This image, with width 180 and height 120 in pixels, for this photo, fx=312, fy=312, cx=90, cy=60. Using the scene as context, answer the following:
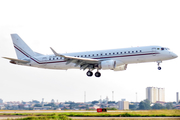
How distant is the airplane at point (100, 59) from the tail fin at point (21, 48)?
78cm

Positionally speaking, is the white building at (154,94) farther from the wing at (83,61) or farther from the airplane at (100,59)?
the wing at (83,61)

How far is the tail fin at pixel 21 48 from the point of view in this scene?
60719 millimetres

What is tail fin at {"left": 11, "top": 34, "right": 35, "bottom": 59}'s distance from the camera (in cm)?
6072

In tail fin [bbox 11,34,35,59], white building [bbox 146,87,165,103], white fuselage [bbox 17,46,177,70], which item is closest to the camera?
white fuselage [bbox 17,46,177,70]

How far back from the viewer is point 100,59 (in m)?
53.1

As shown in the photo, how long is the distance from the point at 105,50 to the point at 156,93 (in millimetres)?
114552

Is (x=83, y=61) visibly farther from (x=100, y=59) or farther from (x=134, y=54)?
(x=134, y=54)

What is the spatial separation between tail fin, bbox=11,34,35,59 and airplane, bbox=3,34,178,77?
0.78 meters

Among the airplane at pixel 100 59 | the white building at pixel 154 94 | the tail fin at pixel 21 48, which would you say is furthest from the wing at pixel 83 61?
the white building at pixel 154 94

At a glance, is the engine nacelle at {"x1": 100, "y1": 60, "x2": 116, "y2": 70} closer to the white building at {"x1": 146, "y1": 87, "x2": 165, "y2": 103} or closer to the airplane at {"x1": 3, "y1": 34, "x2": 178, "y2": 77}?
the airplane at {"x1": 3, "y1": 34, "x2": 178, "y2": 77}

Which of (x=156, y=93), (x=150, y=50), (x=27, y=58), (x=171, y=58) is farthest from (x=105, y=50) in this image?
(x=156, y=93)

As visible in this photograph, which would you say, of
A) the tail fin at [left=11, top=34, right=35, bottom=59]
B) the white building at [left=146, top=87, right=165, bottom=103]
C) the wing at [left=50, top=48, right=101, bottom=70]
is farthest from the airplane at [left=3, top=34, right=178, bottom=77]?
the white building at [left=146, top=87, right=165, bottom=103]

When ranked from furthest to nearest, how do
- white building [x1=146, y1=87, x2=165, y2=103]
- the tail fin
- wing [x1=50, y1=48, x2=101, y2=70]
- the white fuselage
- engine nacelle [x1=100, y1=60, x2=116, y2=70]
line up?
1. white building [x1=146, y1=87, x2=165, y2=103]
2. the tail fin
3. wing [x1=50, y1=48, x2=101, y2=70]
4. engine nacelle [x1=100, y1=60, x2=116, y2=70]
5. the white fuselage

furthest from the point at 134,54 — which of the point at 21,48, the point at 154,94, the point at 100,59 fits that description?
the point at 154,94
